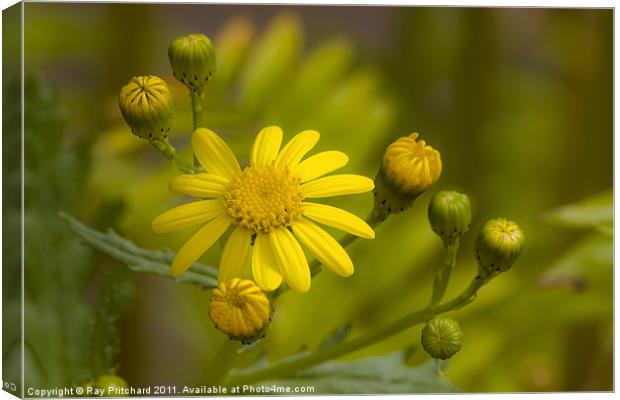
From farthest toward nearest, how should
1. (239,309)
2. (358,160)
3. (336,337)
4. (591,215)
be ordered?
1. (358,160)
2. (591,215)
3. (336,337)
4. (239,309)

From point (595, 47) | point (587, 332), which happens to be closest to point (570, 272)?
point (587, 332)

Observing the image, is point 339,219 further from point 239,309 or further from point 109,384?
point 109,384

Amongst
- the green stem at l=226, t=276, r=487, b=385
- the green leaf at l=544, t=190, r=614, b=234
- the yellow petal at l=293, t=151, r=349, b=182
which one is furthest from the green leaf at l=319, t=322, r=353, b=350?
the green leaf at l=544, t=190, r=614, b=234

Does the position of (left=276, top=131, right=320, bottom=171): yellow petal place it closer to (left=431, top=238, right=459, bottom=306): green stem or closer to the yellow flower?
the yellow flower

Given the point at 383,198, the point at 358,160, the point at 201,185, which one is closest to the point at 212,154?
the point at 201,185

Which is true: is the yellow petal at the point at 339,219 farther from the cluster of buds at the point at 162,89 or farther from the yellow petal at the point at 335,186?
the cluster of buds at the point at 162,89

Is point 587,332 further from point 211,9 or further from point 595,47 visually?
point 211,9
